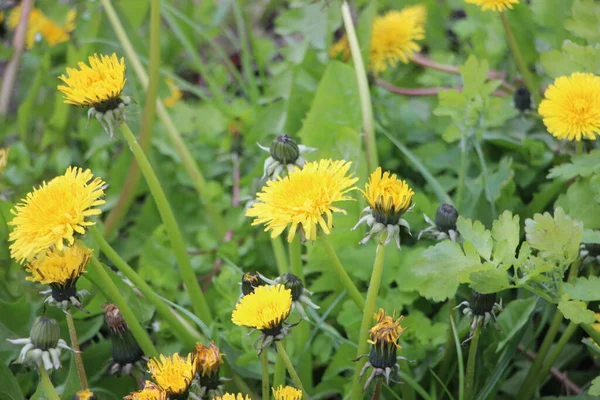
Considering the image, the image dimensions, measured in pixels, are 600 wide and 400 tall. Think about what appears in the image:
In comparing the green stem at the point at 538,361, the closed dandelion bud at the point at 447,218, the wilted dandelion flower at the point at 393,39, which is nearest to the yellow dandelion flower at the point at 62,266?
the closed dandelion bud at the point at 447,218

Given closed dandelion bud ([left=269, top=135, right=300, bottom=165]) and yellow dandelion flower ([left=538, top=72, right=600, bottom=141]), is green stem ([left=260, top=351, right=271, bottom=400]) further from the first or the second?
yellow dandelion flower ([left=538, top=72, right=600, bottom=141])

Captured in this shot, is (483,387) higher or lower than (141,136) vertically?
lower

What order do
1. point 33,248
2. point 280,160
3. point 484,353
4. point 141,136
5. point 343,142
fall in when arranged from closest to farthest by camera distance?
1. point 33,248
2. point 280,160
3. point 484,353
4. point 343,142
5. point 141,136

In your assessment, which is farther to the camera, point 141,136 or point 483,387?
point 141,136

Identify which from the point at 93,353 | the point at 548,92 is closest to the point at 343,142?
the point at 548,92

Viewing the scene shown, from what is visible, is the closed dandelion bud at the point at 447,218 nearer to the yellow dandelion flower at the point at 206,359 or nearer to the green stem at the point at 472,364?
the green stem at the point at 472,364

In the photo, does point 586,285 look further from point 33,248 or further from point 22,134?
point 22,134

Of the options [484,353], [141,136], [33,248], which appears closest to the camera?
[33,248]
